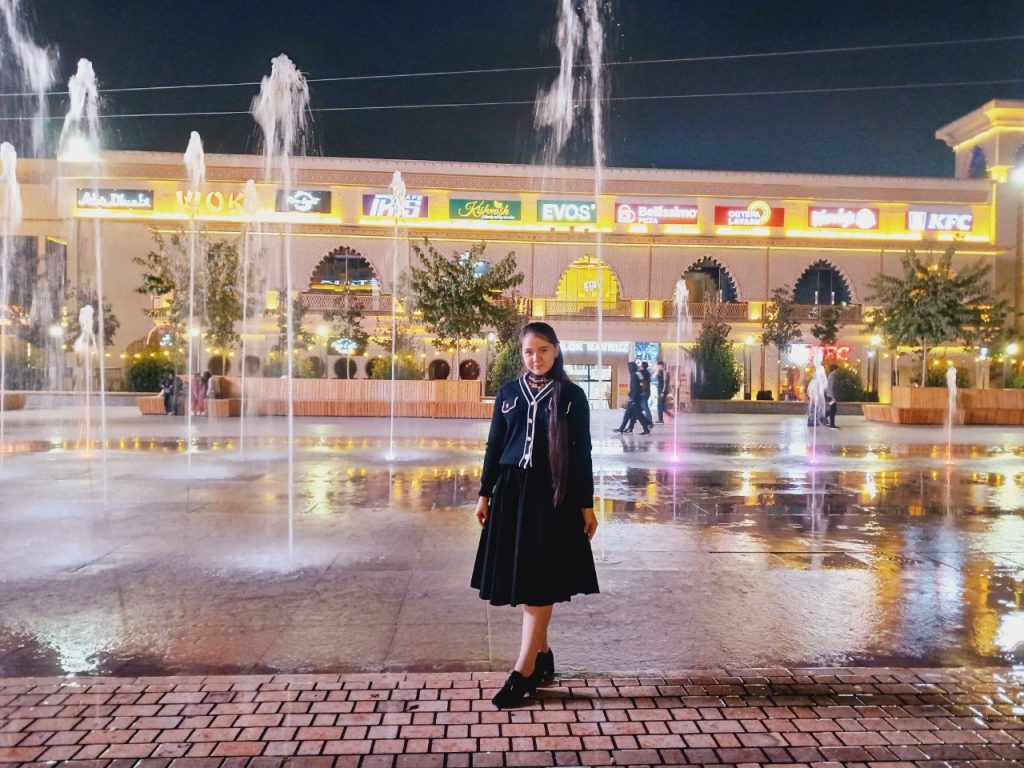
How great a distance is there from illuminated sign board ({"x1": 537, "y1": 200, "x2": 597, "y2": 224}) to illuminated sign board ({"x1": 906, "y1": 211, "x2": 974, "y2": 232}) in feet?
48.5

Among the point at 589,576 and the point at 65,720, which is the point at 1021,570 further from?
the point at 65,720

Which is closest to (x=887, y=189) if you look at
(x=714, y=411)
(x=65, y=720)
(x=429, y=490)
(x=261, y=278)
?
(x=714, y=411)

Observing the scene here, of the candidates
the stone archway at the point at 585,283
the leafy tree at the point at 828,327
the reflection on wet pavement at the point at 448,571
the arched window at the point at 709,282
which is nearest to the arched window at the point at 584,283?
the stone archway at the point at 585,283

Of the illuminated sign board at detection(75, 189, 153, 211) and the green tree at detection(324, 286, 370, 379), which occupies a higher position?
the illuminated sign board at detection(75, 189, 153, 211)

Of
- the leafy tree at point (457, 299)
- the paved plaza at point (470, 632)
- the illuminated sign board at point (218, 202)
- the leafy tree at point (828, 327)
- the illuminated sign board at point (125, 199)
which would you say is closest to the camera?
the paved plaza at point (470, 632)

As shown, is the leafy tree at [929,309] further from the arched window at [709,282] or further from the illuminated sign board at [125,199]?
the illuminated sign board at [125,199]

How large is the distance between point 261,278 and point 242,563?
30.7 metres

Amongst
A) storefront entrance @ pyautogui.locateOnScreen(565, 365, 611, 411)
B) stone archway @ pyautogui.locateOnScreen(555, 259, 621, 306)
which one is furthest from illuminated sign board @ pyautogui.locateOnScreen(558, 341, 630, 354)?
stone archway @ pyautogui.locateOnScreen(555, 259, 621, 306)

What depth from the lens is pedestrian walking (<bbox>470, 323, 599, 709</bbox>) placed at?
137 inches

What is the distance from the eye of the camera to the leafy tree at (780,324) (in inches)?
1294

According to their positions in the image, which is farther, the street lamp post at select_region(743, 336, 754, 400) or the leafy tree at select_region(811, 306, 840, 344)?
the street lamp post at select_region(743, 336, 754, 400)

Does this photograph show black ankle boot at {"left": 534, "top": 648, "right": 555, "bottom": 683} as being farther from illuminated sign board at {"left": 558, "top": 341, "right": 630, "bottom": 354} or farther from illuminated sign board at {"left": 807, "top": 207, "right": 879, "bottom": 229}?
illuminated sign board at {"left": 807, "top": 207, "right": 879, "bottom": 229}

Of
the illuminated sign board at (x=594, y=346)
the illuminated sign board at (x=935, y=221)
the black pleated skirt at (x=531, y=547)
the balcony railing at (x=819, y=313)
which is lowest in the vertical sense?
the black pleated skirt at (x=531, y=547)

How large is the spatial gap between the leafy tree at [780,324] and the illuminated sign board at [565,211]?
879cm
